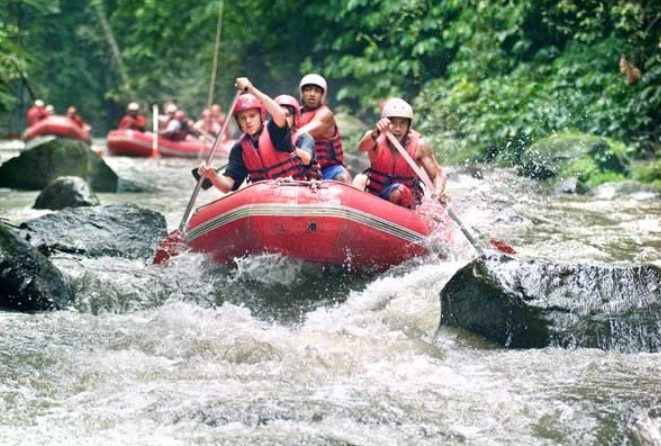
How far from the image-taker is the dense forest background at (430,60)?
13789mm

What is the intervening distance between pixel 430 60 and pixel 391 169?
11.5 metres

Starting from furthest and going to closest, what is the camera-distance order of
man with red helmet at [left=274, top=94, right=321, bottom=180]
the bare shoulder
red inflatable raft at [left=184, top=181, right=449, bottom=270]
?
the bare shoulder → man with red helmet at [left=274, top=94, right=321, bottom=180] → red inflatable raft at [left=184, top=181, right=449, bottom=270]

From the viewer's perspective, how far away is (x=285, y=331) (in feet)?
19.6

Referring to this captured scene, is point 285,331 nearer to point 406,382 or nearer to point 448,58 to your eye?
point 406,382

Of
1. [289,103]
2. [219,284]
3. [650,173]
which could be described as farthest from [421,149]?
[650,173]

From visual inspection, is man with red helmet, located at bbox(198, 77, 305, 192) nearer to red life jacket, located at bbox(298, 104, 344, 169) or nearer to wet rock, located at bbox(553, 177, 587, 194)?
red life jacket, located at bbox(298, 104, 344, 169)

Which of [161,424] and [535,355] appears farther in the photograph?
[535,355]

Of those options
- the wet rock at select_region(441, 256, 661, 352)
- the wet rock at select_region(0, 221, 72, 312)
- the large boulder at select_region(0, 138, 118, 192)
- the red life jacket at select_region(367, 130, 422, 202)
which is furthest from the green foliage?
the wet rock at select_region(0, 221, 72, 312)

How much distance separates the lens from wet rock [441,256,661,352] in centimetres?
540

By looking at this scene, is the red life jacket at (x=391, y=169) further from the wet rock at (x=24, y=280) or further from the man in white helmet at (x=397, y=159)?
the wet rock at (x=24, y=280)

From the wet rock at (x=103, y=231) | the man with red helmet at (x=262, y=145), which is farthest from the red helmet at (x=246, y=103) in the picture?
the wet rock at (x=103, y=231)

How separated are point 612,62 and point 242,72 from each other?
11693 millimetres

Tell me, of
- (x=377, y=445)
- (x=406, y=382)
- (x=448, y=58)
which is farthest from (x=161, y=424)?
(x=448, y=58)

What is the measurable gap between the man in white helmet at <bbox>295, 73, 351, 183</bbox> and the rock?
2.98 metres
